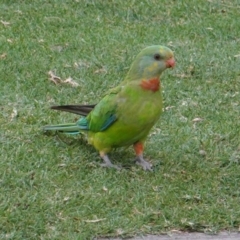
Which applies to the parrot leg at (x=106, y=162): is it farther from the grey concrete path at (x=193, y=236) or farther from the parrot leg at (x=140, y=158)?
the grey concrete path at (x=193, y=236)

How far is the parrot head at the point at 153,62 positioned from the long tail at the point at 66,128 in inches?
28.1

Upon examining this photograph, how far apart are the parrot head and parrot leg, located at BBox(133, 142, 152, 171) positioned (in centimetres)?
52

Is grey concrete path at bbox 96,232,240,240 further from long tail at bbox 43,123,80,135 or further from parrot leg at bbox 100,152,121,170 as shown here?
long tail at bbox 43,123,80,135

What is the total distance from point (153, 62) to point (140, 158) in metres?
0.75

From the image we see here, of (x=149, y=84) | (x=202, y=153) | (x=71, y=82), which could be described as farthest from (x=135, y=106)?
(x=71, y=82)

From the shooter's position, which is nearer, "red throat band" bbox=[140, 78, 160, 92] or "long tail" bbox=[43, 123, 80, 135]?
"red throat band" bbox=[140, 78, 160, 92]

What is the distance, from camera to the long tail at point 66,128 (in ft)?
19.8

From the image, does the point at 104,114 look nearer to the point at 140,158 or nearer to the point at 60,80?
the point at 140,158

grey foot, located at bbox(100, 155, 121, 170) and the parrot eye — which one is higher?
the parrot eye

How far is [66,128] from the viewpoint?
240 inches

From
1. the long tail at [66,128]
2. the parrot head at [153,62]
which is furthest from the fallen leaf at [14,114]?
the parrot head at [153,62]

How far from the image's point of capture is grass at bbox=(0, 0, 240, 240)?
16.7ft

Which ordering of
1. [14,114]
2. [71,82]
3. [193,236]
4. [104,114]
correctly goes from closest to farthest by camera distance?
[193,236] < [104,114] < [14,114] < [71,82]

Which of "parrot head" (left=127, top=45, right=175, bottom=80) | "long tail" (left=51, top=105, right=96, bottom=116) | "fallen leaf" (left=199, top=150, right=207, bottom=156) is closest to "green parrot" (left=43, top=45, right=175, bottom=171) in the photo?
"parrot head" (left=127, top=45, right=175, bottom=80)
